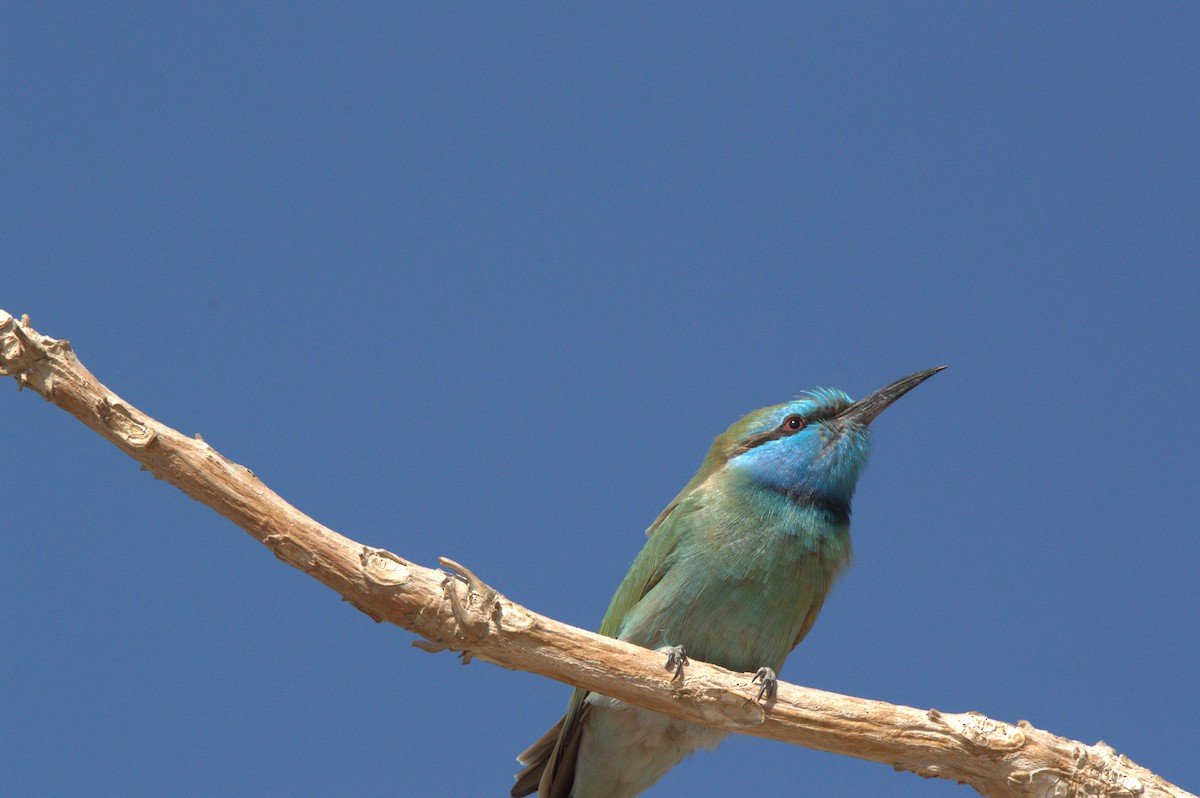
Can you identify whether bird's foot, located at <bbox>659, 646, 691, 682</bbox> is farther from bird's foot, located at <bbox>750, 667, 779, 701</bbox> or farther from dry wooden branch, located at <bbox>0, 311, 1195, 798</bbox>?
bird's foot, located at <bbox>750, 667, 779, 701</bbox>

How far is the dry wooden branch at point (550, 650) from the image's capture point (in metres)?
4.46

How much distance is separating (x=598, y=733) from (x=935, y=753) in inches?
70.2

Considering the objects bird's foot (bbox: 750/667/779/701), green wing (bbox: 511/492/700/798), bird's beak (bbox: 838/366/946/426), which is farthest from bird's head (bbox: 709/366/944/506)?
bird's foot (bbox: 750/667/779/701)

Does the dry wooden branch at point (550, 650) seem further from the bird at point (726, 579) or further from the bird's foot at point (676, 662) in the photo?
the bird at point (726, 579)

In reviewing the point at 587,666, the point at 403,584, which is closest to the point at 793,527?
the point at 587,666

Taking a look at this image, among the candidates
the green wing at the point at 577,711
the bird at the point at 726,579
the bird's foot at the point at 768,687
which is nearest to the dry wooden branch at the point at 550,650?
the bird's foot at the point at 768,687

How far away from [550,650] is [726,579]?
1.26 m

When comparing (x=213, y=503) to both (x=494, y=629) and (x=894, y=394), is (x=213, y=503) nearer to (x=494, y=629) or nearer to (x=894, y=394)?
(x=494, y=629)

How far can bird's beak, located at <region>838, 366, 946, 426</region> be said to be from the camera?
638 centimetres

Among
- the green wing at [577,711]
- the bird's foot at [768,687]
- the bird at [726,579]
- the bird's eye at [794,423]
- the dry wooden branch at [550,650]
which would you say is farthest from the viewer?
the bird's eye at [794,423]

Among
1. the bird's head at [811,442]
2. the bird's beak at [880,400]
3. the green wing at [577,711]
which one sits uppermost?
the bird's beak at [880,400]

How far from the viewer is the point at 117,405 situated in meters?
4.46

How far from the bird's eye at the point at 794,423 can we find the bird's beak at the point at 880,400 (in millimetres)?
250

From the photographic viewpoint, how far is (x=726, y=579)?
563cm
